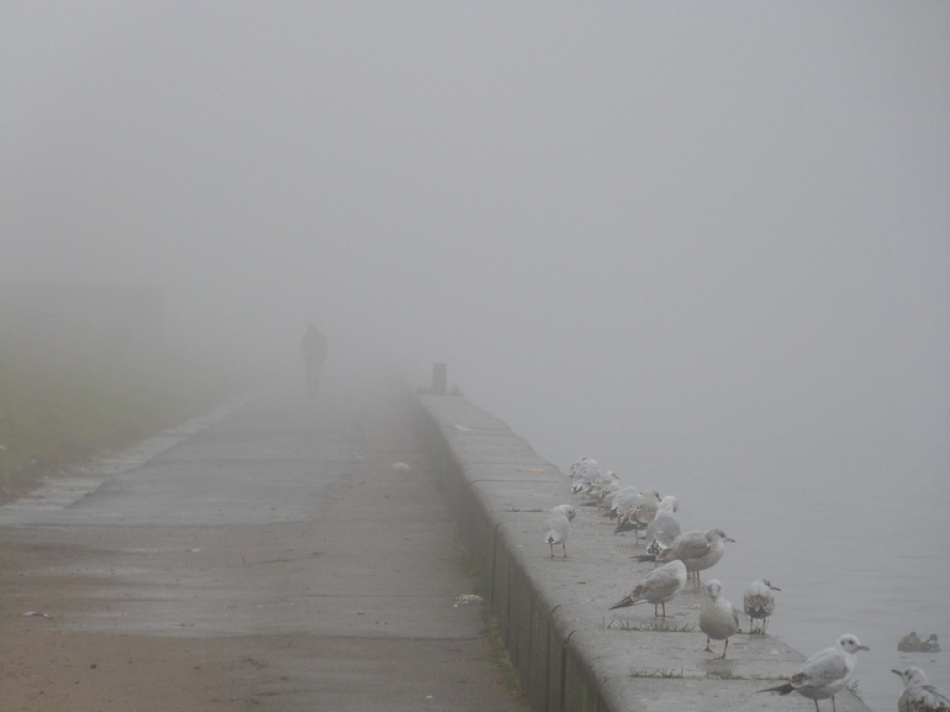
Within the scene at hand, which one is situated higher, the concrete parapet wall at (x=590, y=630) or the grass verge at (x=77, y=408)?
the concrete parapet wall at (x=590, y=630)

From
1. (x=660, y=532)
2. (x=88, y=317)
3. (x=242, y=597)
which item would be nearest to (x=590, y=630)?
(x=660, y=532)

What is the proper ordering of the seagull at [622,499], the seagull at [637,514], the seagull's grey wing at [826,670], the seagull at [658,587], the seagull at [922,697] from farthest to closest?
1. the seagull at [622,499]
2. the seagull at [637,514]
3. the seagull at [658,587]
4. the seagull at [922,697]
5. the seagull's grey wing at [826,670]

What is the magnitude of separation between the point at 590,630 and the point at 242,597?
13.7 feet

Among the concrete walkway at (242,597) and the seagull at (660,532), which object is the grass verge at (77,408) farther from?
the seagull at (660,532)

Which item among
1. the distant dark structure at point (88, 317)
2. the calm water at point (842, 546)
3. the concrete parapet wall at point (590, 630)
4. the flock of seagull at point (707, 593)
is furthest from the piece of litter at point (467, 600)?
the distant dark structure at point (88, 317)

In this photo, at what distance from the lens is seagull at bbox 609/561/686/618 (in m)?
6.55

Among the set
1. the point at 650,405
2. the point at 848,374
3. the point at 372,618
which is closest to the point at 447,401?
the point at 372,618

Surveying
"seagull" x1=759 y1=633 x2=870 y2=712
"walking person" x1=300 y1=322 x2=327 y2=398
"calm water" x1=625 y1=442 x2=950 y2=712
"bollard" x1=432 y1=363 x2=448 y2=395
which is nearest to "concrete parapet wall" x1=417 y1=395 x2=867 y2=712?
"seagull" x1=759 y1=633 x2=870 y2=712

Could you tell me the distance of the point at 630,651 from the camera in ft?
19.3

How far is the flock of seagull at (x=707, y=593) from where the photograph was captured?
17.0 ft

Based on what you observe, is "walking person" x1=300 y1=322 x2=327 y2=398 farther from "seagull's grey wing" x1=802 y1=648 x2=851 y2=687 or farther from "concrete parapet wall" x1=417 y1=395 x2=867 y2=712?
"seagull's grey wing" x1=802 y1=648 x2=851 y2=687

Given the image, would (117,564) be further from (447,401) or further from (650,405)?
(650,405)

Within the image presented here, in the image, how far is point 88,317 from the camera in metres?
52.9

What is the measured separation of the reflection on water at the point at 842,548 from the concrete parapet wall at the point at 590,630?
17.5 ft
